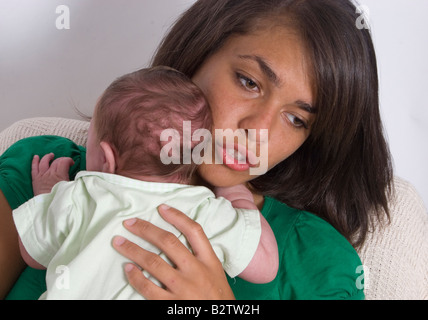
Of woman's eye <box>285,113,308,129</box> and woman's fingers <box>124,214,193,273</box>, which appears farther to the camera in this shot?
woman's eye <box>285,113,308,129</box>

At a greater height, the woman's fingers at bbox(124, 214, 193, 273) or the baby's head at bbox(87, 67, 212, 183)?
the baby's head at bbox(87, 67, 212, 183)

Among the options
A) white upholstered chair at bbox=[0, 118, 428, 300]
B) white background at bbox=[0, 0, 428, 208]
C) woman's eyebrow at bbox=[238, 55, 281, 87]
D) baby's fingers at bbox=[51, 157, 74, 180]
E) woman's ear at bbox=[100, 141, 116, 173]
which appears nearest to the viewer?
woman's ear at bbox=[100, 141, 116, 173]

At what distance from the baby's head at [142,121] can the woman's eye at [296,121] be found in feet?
0.80

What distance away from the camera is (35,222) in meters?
1.01

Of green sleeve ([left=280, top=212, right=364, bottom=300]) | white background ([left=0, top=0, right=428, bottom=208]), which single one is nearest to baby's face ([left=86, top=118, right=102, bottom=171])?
green sleeve ([left=280, top=212, right=364, bottom=300])

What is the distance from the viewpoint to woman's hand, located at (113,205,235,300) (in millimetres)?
967

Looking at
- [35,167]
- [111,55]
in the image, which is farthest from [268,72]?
[111,55]

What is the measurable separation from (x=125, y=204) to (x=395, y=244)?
2.76 ft

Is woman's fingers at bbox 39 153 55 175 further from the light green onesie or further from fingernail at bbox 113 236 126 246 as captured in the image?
fingernail at bbox 113 236 126 246

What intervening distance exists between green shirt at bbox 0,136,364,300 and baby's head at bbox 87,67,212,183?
32cm

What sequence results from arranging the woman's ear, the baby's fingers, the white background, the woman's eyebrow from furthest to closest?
the white background → the baby's fingers → the woman's eyebrow → the woman's ear

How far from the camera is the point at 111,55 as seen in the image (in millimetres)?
2227
